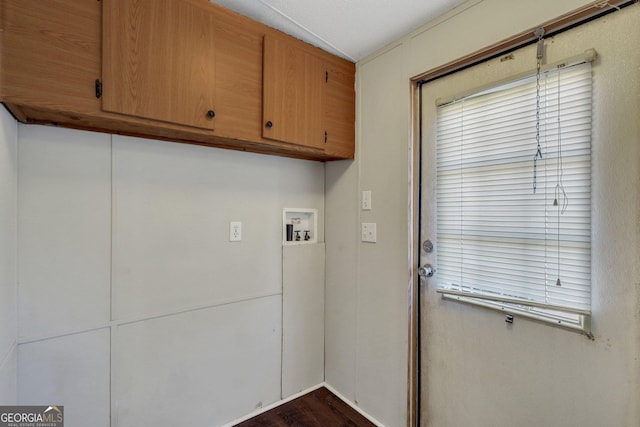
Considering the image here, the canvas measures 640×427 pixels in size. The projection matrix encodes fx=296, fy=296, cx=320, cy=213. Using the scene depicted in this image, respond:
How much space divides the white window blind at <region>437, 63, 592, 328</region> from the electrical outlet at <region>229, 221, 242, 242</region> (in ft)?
3.87

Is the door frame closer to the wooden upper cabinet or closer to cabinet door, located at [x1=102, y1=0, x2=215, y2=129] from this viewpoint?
the wooden upper cabinet

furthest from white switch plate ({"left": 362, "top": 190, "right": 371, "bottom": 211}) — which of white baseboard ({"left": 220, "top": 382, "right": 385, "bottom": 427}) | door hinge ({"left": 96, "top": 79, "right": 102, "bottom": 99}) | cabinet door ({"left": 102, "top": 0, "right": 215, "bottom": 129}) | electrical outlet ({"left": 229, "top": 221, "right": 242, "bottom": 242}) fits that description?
door hinge ({"left": 96, "top": 79, "right": 102, "bottom": 99})

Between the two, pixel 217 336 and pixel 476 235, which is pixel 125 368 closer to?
pixel 217 336

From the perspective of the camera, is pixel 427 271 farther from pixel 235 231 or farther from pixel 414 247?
pixel 235 231

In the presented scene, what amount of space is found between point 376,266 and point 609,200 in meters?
1.13

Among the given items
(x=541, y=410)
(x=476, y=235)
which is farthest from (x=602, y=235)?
(x=541, y=410)

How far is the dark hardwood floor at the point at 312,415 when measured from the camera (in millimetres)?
1853

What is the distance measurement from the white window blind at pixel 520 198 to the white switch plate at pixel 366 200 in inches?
18.2

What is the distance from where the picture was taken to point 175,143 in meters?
1.63

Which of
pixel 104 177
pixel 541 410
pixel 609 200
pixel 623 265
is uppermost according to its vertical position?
pixel 104 177

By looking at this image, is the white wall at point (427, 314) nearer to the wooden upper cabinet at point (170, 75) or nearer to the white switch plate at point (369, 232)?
the white switch plate at point (369, 232)

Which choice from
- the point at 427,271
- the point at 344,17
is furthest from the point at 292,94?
the point at 427,271

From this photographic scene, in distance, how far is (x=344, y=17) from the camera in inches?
61.0

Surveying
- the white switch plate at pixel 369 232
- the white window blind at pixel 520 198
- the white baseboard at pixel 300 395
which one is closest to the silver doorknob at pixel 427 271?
the white window blind at pixel 520 198
